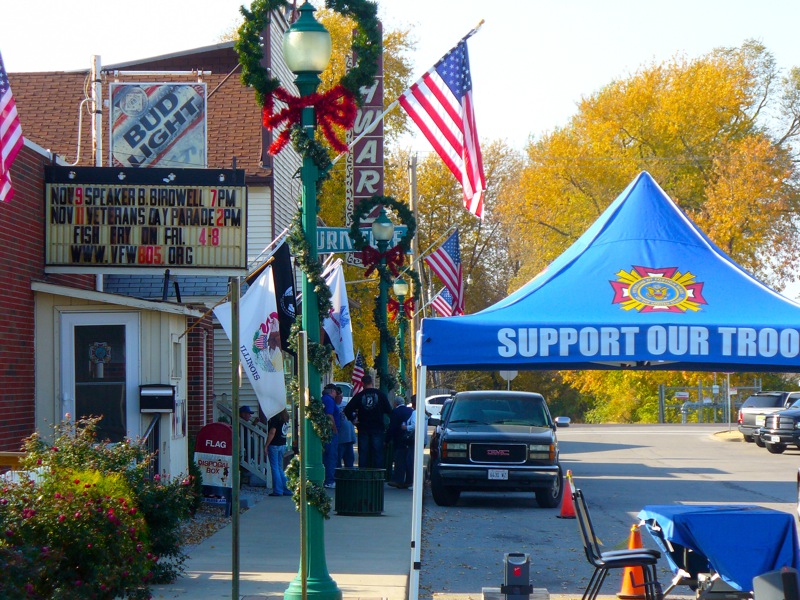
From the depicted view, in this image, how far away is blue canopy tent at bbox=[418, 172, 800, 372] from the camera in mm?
8461

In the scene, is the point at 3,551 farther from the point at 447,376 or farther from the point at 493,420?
the point at 447,376

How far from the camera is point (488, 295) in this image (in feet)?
192

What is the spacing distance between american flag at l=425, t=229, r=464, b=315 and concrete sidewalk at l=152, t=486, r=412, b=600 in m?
13.8

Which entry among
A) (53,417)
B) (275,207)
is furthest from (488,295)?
(53,417)

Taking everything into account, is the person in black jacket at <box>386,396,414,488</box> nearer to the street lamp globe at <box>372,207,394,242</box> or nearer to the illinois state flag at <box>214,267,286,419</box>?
the street lamp globe at <box>372,207,394,242</box>

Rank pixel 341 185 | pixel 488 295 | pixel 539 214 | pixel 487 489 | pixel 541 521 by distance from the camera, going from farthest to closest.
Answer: pixel 488 295 < pixel 539 214 < pixel 341 185 < pixel 487 489 < pixel 541 521

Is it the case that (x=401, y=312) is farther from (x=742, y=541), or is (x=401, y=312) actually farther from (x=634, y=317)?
(x=742, y=541)

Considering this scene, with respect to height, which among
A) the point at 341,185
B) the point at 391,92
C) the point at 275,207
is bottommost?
the point at 275,207

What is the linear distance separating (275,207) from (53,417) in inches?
420

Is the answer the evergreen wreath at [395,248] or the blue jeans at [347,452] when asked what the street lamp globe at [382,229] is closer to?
the evergreen wreath at [395,248]

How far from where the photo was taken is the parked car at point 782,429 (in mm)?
27922

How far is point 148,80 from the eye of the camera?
2444 cm

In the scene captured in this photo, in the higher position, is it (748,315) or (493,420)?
(748,315)

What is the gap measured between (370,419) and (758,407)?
694 inches
